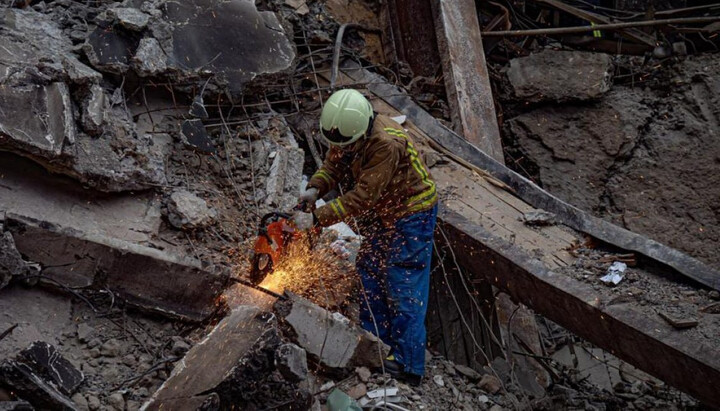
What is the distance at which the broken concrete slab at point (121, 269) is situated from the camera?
13.1 feet

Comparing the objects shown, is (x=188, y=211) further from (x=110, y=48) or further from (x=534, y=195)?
(x=534, y=195)

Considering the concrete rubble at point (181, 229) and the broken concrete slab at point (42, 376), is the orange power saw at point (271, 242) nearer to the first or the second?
the concrete rubble at point (181, 229)

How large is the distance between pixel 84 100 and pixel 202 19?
50.4 inches

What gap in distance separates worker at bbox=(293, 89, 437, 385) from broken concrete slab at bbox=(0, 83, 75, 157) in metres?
1.43

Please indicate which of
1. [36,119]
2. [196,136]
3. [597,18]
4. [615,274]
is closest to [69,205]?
[36,119]

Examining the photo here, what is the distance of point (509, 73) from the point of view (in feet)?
23.7

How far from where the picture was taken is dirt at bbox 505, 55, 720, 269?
22.0 feet

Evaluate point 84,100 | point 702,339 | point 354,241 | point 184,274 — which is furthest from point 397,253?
point 84,100

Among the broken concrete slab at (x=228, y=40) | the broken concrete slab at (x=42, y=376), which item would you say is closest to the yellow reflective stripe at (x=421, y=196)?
the broken concrete slab at (x=228, y=40)

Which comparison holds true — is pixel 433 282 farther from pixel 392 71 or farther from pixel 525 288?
pixel 392 71

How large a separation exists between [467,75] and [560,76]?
1.04 metres

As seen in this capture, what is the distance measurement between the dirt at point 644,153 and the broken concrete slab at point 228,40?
2440 millimetres

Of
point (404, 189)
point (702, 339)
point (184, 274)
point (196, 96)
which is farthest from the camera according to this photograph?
point (196, 96)

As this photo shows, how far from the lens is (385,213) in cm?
474
